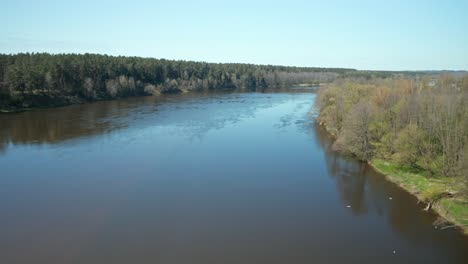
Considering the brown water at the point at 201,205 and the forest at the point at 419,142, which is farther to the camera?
the forest at the point at 419,142

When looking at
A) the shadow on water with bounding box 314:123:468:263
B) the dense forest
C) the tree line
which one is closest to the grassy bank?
the shadow on water with bounding box 314:123:468:263

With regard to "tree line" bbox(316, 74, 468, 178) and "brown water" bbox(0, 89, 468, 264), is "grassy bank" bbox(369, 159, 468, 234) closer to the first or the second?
"tree line" bbox(316, 74, 468, 178)

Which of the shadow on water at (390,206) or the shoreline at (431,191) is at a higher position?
the shoreline at (431,191)

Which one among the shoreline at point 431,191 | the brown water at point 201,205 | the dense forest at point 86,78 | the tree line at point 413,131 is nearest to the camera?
the brown water at point 201,205

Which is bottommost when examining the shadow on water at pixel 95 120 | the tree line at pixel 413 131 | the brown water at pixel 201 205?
the brown water at pixel 201 205

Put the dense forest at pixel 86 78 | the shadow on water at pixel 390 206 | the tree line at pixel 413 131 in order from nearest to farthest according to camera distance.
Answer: the shadow on water at pixel 390 206 < the tree line at pixel 413 131 < the dense forest at pixel 86 78

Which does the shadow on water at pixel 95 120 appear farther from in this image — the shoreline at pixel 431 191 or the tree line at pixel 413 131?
the shoreline at pixel 431 191

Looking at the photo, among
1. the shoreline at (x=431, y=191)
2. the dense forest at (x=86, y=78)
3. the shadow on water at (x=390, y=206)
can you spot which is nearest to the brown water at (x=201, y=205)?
the shadow on water at (x=390, y=206)
